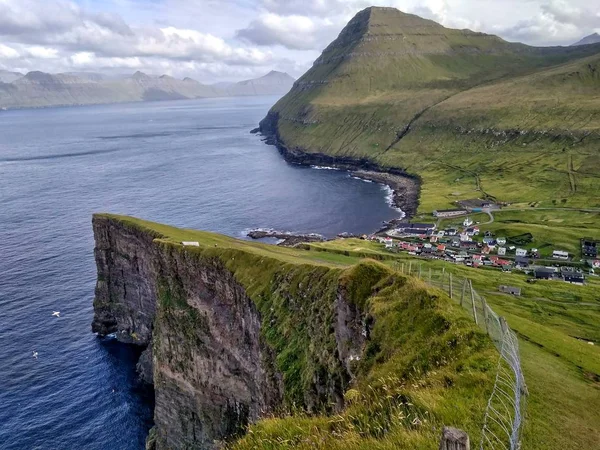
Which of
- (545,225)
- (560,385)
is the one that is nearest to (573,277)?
(545,225)

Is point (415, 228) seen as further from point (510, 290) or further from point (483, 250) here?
point (510, 290)

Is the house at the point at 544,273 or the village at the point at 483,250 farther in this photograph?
the village at the point at 483,250

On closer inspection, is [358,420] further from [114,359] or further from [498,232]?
[498,232]

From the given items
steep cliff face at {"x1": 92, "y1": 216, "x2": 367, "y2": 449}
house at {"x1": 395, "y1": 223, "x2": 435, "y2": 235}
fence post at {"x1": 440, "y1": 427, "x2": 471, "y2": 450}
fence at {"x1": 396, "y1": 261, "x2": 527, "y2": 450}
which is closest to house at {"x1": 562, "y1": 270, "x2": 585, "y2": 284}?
house at {"x1": 395, "y1": 223, "x2": 435, "y2": 235}

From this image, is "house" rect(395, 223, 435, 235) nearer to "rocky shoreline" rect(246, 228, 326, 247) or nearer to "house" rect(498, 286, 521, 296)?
"rocky shoreline" rect(246, 228, 326, 247)

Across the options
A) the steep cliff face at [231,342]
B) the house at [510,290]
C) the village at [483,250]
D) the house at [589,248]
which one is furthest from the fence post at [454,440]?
the house at [589,248]

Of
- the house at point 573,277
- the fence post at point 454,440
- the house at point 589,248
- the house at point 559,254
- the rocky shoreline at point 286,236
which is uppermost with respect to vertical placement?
the fence post at point 454,440

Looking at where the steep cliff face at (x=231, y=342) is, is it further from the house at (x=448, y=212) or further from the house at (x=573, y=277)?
the house at (x=448, y=212)
